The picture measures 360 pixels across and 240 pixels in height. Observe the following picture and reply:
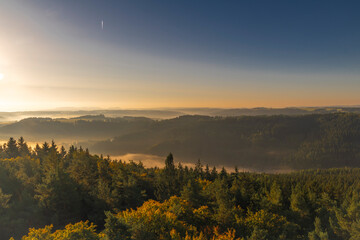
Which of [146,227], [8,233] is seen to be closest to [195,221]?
[146,227]

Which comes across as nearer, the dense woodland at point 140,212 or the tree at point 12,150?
the dense woodland at point 140,212

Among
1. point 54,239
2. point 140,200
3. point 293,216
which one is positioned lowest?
point 293,216

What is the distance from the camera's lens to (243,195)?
6209cm

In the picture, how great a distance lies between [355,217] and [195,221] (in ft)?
148

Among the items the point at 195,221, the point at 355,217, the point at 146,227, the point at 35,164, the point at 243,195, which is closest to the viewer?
the point at 146,227

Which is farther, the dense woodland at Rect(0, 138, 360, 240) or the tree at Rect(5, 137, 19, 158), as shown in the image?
the tree at Rect(5, 137, 19, 158)

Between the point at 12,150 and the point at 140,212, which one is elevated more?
the point at 140,212

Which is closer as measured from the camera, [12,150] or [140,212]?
[140,212]

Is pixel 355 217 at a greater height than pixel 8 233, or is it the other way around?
pixel 8 233

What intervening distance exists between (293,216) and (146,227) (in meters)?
51.2

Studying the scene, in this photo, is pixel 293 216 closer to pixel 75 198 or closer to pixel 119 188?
pixel 119 188

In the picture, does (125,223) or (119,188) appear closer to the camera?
(125,223)

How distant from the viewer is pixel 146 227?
1029 inches

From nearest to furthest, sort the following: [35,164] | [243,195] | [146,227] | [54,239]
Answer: [54,239]
[146,227]
[243,195]
[35,164]
